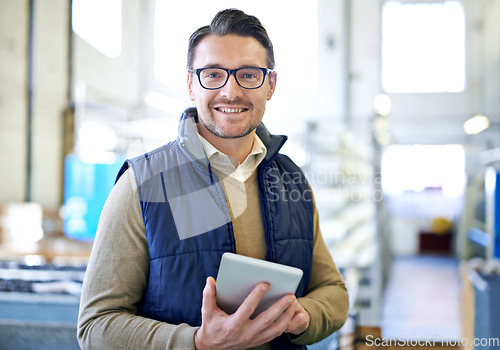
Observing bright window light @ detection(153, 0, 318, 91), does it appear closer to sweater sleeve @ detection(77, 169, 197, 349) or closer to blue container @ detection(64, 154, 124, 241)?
sweater sleeve @ detection(77, 169, 197, 349)

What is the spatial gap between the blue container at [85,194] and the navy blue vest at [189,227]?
2.56m

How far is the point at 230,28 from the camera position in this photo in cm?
91

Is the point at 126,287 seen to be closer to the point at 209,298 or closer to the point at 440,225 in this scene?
the point at 209,298

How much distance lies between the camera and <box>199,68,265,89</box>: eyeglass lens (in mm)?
904

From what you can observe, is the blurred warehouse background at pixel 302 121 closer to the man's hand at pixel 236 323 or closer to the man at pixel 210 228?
the man at pixel 210 228

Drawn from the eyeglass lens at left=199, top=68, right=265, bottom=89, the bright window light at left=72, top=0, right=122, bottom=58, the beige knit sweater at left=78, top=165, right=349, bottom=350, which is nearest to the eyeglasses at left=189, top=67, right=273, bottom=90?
the eyeglass lens at left=199, top=68, right=265, bottom=89

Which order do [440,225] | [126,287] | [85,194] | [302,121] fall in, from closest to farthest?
[126,287], [302,121], [85,194], [440,225]

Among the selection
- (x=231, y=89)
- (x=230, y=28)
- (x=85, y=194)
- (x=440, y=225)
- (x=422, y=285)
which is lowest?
(x=422, y=285)

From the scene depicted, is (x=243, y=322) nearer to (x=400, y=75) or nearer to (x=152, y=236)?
(x=152, y=236)

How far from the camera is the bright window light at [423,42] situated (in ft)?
7.14

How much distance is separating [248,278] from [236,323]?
0.07 m

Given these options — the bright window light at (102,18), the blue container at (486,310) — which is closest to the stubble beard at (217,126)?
the blue container at (486,310)

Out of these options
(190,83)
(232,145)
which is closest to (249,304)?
(232,145)

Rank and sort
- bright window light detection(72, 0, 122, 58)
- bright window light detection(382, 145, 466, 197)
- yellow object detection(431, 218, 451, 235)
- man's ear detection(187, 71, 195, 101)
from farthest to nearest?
yellow object detection(431, 218, 451, 235), bright window light detection(382, 145, 466, 197), bright window light detection(72, 0, 122, 58), man's ear detection(187, 71, 195, 101)
